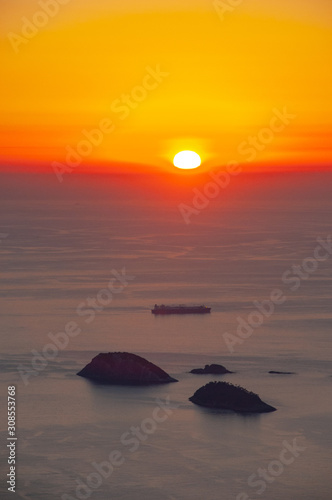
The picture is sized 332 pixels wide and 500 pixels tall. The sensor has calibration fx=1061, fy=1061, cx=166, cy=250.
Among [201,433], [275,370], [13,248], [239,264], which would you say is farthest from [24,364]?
[13,248]

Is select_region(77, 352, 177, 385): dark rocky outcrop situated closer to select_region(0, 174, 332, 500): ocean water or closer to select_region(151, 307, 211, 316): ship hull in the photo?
select_region(0, 174, 332, 500): ocean water

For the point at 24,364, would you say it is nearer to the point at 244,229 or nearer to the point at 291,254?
the point at 291,254

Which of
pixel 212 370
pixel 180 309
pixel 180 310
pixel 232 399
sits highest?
pixel 180 309

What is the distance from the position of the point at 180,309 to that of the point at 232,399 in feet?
112

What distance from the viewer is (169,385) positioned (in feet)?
189

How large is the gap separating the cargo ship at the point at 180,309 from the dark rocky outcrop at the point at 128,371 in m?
24.9

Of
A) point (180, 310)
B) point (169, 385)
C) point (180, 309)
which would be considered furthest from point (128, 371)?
point (180, 309)

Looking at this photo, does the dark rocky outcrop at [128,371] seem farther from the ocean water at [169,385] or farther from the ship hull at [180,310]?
the ship hull at [180,310]

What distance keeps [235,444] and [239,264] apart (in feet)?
237

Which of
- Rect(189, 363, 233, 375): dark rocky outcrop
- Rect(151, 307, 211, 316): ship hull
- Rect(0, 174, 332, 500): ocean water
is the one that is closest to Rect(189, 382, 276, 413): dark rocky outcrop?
Rect(0, 174, 332, 500): ocean water

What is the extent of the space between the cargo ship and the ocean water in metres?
0.93

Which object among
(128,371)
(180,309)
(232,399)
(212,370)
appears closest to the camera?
(232,399)

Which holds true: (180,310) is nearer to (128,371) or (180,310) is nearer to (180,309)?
(180,309)

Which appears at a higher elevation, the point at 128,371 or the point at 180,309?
the point at 180,309
